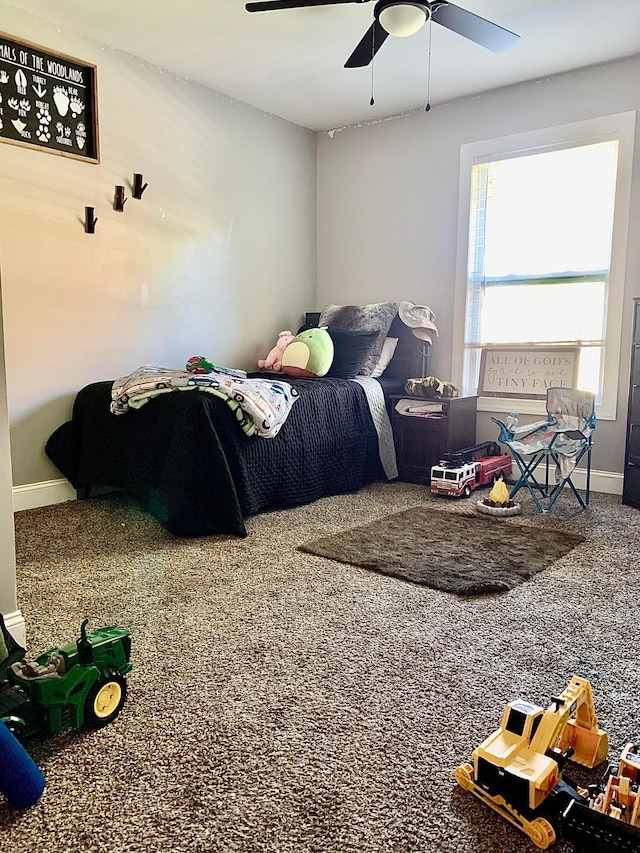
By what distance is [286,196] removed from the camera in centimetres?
473

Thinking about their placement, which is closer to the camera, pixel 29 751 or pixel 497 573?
pixel 29 751

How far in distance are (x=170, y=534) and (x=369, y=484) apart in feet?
4.88

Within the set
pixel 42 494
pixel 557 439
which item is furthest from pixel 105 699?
pixel 557 439

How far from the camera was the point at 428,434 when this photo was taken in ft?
12.9

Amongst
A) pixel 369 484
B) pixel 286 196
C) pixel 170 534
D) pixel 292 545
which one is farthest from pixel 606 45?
pixel 170 534

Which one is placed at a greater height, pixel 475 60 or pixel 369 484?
pixel 475 60

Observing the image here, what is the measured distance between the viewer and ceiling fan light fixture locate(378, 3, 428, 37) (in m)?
2.50

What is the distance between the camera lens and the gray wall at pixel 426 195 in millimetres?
3672

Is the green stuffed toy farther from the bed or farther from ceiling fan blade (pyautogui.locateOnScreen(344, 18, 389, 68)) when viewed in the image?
ceiling fan blade (pyautogui.locateOnScreen(344, 18, 389, 68))

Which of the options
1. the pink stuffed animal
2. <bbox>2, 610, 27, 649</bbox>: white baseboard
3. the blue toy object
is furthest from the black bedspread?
the blue toy object

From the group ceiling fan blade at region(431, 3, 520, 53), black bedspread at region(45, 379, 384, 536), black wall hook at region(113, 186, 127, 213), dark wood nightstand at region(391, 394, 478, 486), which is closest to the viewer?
ceiling fan blade at region(431, 3, 520, 53)

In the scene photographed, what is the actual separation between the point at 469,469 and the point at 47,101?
3.01 meters

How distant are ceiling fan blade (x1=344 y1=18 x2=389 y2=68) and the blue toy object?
2.92 meters

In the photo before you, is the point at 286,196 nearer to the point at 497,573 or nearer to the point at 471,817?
the point at 497,573
